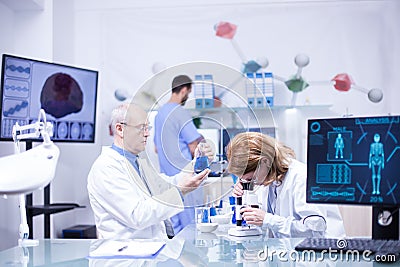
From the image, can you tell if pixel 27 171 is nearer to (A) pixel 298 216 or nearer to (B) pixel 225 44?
(A) pixel 298 216

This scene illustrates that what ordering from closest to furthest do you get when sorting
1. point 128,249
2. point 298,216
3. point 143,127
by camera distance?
point 128,249, point 143,127, point 298,216

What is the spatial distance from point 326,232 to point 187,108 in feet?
2.43

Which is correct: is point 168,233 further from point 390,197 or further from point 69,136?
point 69,136

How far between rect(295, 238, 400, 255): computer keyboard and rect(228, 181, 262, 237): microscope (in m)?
0.28

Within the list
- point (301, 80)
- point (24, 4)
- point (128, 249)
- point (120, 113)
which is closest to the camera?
point (128, 249)

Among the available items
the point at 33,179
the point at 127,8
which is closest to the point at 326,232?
the point at 33,179

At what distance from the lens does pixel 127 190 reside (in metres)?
2.22

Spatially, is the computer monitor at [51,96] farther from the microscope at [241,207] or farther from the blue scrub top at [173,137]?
the microscope at [241,207]

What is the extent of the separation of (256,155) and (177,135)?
385mm

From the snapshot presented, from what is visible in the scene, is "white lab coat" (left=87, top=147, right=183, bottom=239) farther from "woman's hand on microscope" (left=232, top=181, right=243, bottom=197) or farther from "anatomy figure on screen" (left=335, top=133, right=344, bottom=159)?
"anatomy figure on screen" (left=335, top=133, right=344, bottom=159)

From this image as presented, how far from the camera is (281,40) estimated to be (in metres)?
4.37

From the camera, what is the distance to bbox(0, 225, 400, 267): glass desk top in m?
1.57

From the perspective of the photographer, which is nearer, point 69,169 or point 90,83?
point 90,83

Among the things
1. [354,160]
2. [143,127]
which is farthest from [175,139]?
[354,160]
